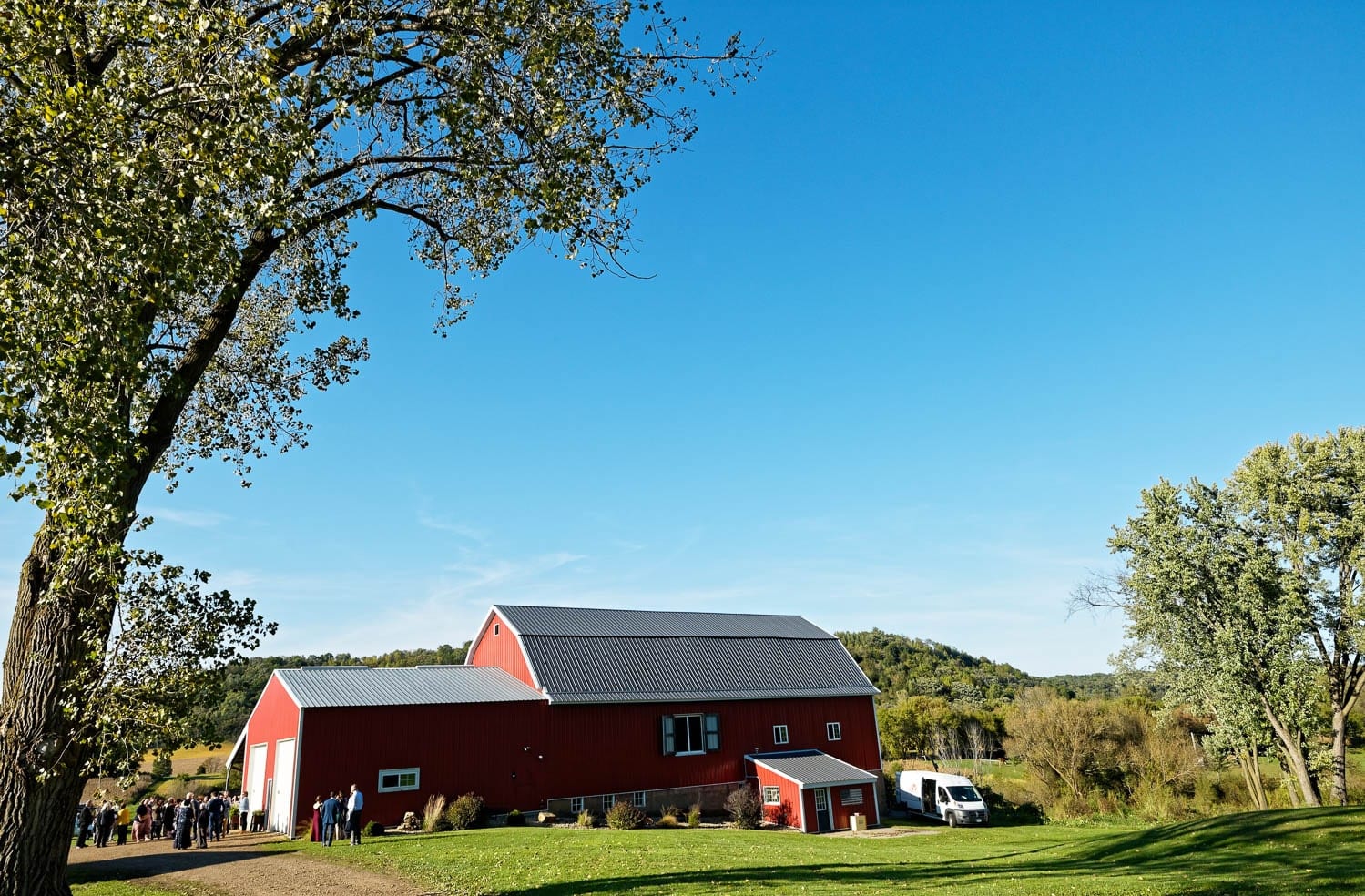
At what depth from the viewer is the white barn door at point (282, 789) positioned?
936 inches

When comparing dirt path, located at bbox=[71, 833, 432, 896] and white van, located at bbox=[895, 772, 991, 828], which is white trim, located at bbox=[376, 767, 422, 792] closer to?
dirt path, located at bbox=[71, 833, 432, 896]

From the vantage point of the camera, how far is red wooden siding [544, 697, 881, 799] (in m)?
29.3

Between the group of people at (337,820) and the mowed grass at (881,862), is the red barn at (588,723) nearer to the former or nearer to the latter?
the group of people at (337,820)

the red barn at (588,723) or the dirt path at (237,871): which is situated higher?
the red barn at (588,723)

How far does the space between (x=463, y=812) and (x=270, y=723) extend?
8.13 m

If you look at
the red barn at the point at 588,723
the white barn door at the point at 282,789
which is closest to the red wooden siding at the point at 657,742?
the red barn at the point at 588,723

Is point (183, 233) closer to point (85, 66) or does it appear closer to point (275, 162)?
point (275, 162)

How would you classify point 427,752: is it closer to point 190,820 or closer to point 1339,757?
point 190,820

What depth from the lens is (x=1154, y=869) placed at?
14547mm

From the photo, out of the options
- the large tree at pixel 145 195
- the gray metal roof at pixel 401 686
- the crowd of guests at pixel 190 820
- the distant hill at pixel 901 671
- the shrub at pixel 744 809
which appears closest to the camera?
the large tree at pixel 145 195

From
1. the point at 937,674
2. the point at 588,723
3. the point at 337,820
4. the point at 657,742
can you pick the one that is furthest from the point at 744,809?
the point at 937,674

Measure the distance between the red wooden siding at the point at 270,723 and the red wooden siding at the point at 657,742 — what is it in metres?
8.77

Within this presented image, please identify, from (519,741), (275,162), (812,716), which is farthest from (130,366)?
(812,716)

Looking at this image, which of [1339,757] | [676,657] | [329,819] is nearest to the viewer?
[329,819]
